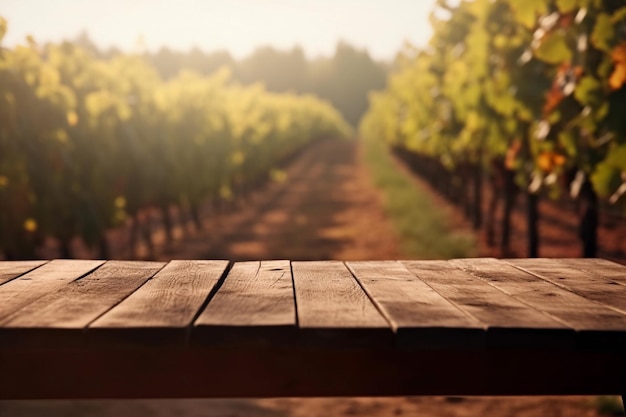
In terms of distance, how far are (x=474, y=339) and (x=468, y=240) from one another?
34.1ft

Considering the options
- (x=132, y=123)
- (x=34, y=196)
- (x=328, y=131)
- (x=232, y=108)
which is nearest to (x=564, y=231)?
(x=132, y=123)

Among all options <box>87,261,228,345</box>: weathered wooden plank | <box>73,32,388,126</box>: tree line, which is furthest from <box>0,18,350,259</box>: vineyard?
<box>73,32,388,126</box>: tree line

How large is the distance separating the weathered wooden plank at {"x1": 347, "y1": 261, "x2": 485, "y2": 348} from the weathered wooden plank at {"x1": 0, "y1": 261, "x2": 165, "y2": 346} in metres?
0.72

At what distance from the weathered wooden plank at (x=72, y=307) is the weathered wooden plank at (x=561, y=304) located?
111cm

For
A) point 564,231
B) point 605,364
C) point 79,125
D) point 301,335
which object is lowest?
point 564,231

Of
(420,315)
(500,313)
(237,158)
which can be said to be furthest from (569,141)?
(237,158)

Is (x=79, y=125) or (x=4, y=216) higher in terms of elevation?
(x=79, y=125)

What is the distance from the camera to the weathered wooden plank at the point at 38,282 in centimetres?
198

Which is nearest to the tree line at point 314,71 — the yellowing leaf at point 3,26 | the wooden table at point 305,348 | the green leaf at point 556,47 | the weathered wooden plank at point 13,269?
the yellowing leaf at point 3,26

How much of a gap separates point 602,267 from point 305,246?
10407 mm

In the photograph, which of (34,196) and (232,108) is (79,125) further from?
(232,108)

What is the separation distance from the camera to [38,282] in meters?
2.30

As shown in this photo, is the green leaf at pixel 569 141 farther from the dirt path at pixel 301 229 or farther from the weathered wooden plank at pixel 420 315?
the dirt path at pixel 301 229

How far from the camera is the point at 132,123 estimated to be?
12.6 metres
